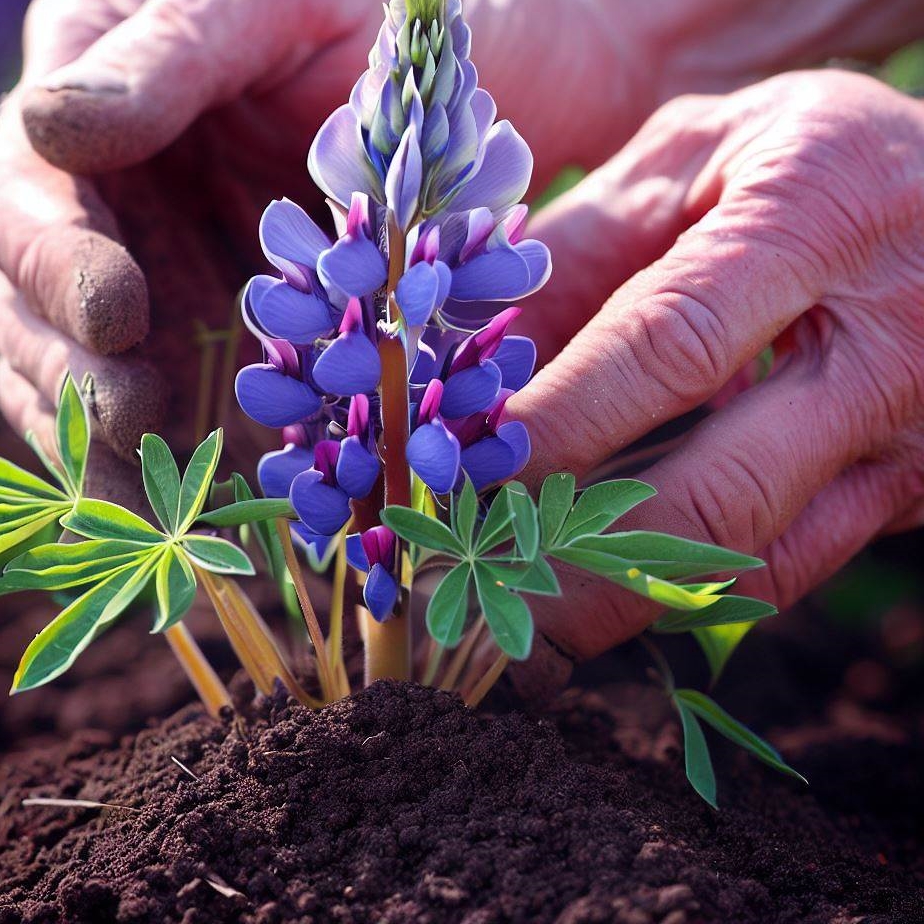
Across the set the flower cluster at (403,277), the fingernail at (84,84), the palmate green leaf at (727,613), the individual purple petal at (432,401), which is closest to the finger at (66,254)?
the fingernail at (84,84)

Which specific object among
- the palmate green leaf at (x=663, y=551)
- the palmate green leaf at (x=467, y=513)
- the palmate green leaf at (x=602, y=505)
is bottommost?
the palmate green leaf at (x=663, y=551)

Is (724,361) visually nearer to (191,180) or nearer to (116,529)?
(116,529)

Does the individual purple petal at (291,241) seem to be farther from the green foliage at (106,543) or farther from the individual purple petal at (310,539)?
the individual purple petal at (310,539)

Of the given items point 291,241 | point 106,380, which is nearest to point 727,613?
point 291,241

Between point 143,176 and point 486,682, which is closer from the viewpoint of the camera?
point 486,682

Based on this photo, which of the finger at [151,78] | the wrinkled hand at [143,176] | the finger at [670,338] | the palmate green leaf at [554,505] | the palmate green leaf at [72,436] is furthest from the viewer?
the finger at [151,78]

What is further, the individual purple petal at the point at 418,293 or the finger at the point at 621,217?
the finger at the point at 621,217

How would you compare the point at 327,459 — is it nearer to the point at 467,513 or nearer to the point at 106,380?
the point at 467,513

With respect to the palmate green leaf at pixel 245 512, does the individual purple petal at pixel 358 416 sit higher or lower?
higher
